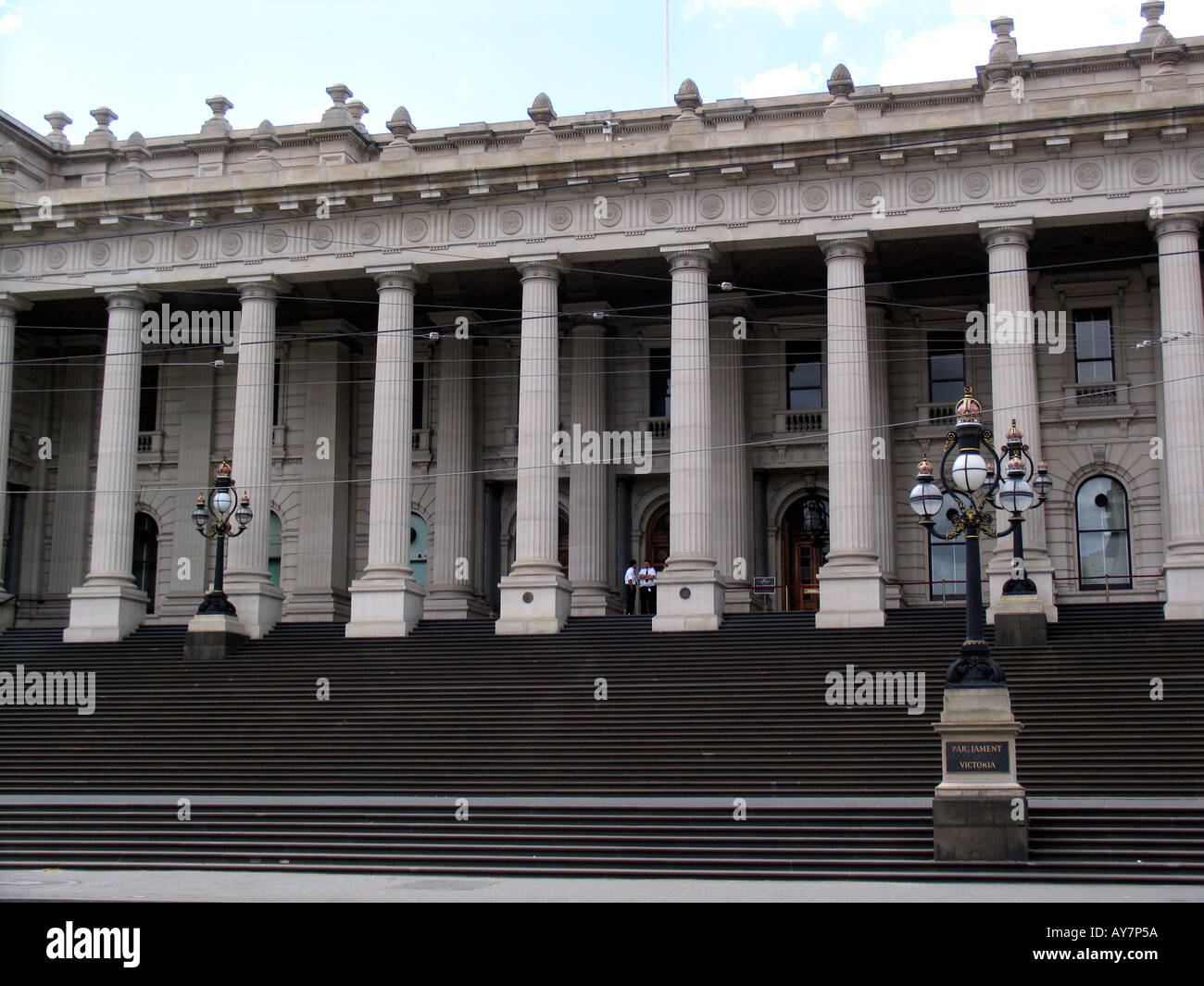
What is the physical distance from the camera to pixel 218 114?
42.2 m

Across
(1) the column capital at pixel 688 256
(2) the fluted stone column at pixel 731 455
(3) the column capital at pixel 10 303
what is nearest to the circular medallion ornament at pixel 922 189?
(1) the column capital at pixel 688 256

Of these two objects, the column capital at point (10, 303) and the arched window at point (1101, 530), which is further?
the column capital at point (10, 303)

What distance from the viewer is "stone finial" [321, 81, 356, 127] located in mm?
40375

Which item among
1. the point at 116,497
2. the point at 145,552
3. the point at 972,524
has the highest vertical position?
the point at 116,497

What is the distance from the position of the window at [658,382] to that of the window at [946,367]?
22.1ft

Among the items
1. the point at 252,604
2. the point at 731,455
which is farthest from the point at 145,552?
the point at 731,455

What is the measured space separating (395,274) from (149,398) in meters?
11.9

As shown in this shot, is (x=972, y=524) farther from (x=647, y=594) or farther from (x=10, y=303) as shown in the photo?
(x=10, y=303)

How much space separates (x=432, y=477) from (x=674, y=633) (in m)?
11.3

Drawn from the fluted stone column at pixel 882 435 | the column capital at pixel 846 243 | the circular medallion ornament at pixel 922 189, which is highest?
the circular medallion ornament at pixel 922 189

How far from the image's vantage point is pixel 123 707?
27.4 m

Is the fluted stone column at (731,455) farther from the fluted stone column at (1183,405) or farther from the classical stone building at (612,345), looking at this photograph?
the fluted stone column at (1183,405)

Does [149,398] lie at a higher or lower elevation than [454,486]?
higher

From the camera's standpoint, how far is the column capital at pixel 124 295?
3478 centimetres
